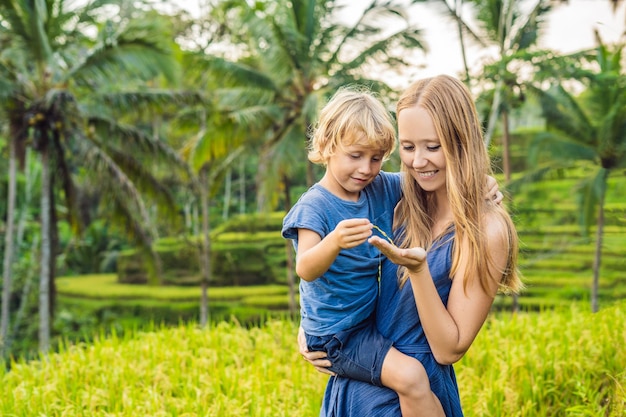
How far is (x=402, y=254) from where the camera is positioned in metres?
1.45

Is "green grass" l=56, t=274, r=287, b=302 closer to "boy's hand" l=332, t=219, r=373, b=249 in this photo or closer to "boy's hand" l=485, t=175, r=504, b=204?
"boy's hand" l=485, t=175, r=504, b=204

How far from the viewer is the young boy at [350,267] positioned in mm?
1658

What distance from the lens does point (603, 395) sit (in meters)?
3.54

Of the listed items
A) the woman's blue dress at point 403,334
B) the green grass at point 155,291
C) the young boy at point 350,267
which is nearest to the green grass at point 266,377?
the woman's blue dress at point 403,334

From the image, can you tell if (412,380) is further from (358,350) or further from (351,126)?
(351,126)

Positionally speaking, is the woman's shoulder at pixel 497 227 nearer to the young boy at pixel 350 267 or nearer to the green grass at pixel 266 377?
the young boy at pixel 350 267

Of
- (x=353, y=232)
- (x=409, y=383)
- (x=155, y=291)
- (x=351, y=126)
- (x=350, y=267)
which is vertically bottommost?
(x=155, y=291)

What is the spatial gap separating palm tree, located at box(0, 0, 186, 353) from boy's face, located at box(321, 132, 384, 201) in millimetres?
8822

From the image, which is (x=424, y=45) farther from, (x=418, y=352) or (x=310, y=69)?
(x=418, y=352)

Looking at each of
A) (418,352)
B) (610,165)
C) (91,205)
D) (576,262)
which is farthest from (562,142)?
(91,205)

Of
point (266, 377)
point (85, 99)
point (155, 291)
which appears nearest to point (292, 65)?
point (85, 99)

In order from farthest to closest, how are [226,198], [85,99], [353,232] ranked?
1. [226,198]
2. [85,99]
3. [353,232]

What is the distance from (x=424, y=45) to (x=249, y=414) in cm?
890

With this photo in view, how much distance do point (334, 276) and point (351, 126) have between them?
0.36 meters
